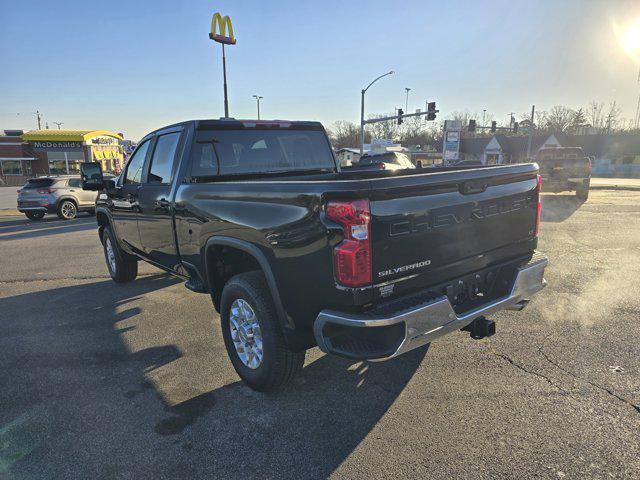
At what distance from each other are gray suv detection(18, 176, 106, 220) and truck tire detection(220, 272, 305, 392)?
13.5 m

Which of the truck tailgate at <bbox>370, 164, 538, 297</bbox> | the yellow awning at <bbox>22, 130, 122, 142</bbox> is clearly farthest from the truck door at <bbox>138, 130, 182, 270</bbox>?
the yellow awning at <bbox>22, 130, 122, 142</bbox>

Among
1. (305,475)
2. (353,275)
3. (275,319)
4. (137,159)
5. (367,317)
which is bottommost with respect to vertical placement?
(305,475)

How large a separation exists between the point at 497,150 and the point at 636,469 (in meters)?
69.1

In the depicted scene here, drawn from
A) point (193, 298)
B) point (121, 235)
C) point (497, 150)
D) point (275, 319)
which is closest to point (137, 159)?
point (121, 235)

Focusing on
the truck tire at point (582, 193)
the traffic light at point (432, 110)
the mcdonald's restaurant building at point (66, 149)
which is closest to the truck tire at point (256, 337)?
the truck tire at point (582, 193)

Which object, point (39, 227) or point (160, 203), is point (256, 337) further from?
point (39, 227)

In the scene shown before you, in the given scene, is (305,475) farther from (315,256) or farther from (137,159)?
(137,159)

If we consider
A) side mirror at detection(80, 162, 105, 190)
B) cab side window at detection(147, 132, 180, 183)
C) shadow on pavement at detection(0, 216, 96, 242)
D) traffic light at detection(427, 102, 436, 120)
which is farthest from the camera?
traffic light at detection(427, 102, 436, 120)

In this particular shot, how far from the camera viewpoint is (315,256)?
2.46 m

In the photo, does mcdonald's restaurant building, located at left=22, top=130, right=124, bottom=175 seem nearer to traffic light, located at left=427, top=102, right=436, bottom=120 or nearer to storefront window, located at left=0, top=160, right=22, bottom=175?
storefront window, located at left=0, top=160, right=22, bottom=175

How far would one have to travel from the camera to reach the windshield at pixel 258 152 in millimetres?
4105

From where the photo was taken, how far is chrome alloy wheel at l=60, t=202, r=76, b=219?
1509 centimetres

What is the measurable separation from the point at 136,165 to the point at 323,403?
3708 millimetres

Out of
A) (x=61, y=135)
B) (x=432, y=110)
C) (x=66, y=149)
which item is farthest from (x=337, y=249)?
(x=66, y=149)
